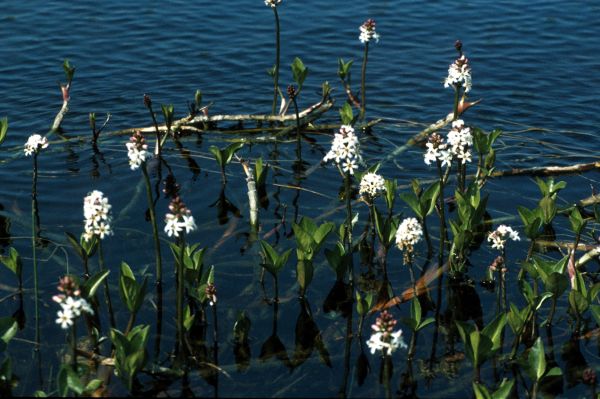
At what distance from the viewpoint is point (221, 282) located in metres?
9.89

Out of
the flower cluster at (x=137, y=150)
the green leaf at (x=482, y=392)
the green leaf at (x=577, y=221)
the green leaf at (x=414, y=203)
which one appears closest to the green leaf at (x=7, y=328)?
the flower cluster at (x=137, y=150)

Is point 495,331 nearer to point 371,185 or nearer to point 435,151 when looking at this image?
point 435,151

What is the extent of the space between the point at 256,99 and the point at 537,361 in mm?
8275

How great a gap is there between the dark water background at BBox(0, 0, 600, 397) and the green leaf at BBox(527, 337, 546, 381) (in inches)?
25.2

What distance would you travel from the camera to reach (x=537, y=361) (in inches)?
308

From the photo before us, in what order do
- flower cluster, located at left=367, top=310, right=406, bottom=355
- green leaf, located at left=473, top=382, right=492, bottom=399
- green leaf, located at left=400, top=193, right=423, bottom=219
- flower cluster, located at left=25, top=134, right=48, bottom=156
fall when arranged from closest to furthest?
flower cluster, located at left=367, top=310, right=406, bottom=355 < green leaf, located at left=473, top=382, right=492, bottom=399 < green leaf, located at left=400, top=193, right=423, bottom=219 < flower cluster, located at left=25, top=134, right=48, bottom=156

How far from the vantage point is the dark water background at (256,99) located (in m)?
9.55

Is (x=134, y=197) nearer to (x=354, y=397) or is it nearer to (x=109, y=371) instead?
(x=109, y=371)

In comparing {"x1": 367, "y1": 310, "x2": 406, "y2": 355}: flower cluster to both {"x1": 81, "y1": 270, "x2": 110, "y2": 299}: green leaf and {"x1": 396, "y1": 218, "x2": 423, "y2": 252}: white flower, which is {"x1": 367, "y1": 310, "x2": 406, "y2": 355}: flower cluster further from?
{"x1": 81, "y1": 270, "x2": 110, "y2": 299}: green leaf

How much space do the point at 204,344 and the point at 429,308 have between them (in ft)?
7.58

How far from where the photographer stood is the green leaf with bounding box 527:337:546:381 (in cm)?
779

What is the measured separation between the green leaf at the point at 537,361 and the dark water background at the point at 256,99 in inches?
25.2

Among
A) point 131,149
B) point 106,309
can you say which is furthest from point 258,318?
point 131,149

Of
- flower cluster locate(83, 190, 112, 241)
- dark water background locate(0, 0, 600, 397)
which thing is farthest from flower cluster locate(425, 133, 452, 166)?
flower cluster locate(83, 190, 112, 241)
